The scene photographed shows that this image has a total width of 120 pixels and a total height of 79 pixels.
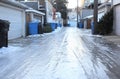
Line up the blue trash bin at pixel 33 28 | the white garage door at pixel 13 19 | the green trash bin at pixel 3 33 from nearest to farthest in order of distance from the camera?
the green trash bin at pixel 3 33
the white garage door at pixel 13 19
the blue trash bin at pixel 33 28

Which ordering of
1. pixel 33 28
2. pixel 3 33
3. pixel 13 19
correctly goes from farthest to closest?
pixel 33 28 → pixel 13 19 → pixel 3 33

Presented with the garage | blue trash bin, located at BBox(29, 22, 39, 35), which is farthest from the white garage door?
blue trash bin, located at BBox(29, 22, 39, 35)

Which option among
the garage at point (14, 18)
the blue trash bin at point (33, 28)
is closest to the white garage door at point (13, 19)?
the garage at point (14, 18)

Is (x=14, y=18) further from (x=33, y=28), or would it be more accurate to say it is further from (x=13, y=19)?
(x=33, y=28)

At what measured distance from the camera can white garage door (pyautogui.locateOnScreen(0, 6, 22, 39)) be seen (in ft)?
78.5

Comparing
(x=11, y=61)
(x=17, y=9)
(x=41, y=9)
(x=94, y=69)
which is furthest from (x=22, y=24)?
(x=41, y=9)

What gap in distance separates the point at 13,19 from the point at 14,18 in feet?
1.19

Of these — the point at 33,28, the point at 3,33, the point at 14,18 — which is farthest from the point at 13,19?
the point at 3,33

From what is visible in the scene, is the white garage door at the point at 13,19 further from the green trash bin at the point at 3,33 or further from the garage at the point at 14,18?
the green trash bin at the point at 3,33

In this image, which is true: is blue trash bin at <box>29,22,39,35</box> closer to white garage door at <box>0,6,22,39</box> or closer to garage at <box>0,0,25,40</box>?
garage at <box>0,0,25,40</box>

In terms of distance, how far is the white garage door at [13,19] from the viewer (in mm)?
23919

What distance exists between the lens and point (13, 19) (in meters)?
26.5

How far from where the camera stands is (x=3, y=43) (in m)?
16.9

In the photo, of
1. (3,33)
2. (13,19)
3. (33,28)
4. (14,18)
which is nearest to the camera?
(3,33)
